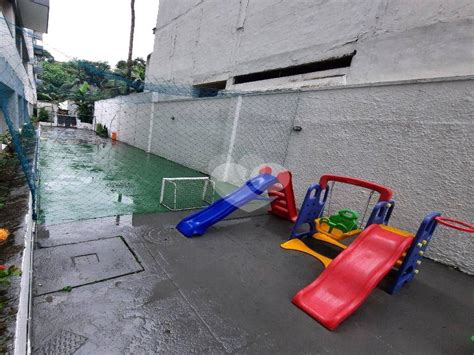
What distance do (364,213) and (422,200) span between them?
0.84 metres

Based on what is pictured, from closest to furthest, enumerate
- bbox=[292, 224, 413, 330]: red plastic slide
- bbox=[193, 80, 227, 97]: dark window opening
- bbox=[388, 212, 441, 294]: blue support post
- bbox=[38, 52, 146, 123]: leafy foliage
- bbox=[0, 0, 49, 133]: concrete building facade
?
bbox=[292, 224, 413, 330]: red plastic slide, bbox=[388, 212, 441, 294]: blue support post, bbox=[0, 0, 49, 133]: concrete building facade, bbox=[193, 80, 227, 97]: dark window opening, bbox=[38, 52, 146, 123]: leafy foliage

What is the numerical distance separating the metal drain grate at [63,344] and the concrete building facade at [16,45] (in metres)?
2.82

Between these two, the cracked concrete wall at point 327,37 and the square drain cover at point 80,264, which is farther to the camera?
the cracked concrete wall at point 327,37

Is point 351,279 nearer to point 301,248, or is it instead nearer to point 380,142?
point 301,248

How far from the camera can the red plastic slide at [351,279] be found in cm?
214

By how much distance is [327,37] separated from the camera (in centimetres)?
577

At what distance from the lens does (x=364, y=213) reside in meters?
4.13

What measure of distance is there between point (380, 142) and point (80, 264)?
4.46 meters

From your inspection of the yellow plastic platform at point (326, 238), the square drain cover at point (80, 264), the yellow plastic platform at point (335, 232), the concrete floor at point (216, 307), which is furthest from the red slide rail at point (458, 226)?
the square drain cover at point (80, 264)

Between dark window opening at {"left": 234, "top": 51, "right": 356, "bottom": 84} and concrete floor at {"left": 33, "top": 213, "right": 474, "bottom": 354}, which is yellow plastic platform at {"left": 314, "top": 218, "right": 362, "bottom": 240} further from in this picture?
dark window opening at {"left": 234, "top": 51, "right": 356, "bottom": 84}

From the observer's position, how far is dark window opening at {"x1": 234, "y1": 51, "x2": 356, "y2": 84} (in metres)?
5.62

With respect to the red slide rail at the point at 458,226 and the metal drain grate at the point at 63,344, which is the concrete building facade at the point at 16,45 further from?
the red slide rail at the point at 458,226

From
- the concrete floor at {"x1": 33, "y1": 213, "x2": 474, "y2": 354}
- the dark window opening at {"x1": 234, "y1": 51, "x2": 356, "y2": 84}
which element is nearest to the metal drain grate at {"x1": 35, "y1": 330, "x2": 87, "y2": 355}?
the concrete floor at {"x1": 33, "y1": 213, "x2": 474, "y2": 354}

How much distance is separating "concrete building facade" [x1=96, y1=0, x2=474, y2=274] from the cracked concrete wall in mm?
20
